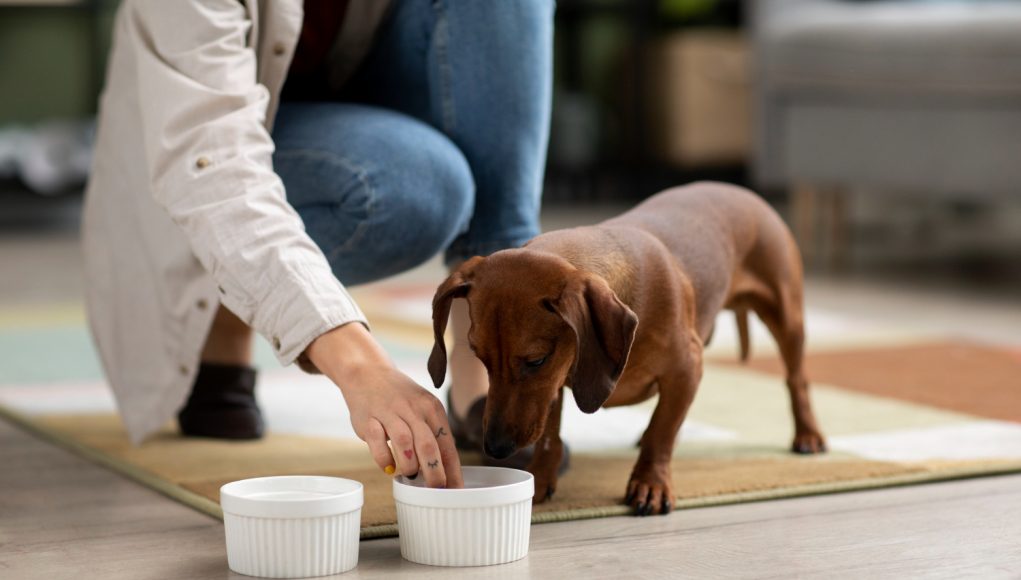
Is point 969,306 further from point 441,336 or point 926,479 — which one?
point 441,336

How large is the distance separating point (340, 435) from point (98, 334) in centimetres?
32

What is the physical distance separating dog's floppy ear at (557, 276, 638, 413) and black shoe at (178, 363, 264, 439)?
0.66m

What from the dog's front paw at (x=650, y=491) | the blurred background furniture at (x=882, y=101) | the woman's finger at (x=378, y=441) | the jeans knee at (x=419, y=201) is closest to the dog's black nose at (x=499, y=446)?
the woman's finger at (x=378, y=441)

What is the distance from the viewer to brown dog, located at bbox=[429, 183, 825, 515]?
1194mm

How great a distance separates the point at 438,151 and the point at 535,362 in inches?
18.9

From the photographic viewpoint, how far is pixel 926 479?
4.88 feet

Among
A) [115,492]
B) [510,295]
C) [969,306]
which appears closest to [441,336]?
[510,295]

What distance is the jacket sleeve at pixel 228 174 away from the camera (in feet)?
3.87

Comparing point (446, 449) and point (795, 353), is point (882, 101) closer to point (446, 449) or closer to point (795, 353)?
point (795, 353)

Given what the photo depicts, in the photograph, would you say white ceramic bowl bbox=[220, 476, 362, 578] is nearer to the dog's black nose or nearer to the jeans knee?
the dog's black nose

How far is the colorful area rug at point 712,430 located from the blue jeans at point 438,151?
248mm

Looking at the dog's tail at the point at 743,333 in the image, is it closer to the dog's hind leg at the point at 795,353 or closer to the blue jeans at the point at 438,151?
the dog's hind leg at the point at 795,353

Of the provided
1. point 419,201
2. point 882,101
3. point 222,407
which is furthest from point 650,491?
point 882,101

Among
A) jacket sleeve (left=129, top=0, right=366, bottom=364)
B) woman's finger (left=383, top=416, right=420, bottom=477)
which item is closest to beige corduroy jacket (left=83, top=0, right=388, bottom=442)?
jacket sleeve (left=129, top=0, right=366, bottom=364)
